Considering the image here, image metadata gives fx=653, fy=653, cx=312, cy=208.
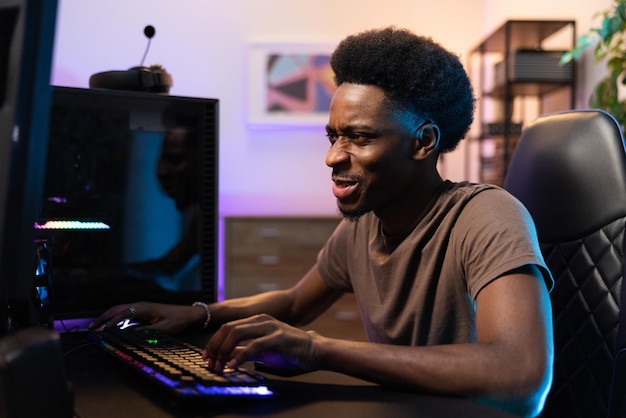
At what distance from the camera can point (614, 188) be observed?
1.27m

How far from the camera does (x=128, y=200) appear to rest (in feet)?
4.78

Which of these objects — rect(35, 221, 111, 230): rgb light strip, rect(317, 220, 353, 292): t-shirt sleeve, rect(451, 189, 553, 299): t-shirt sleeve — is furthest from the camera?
rect(317, 220, 353, 292): t-shirt sleeve

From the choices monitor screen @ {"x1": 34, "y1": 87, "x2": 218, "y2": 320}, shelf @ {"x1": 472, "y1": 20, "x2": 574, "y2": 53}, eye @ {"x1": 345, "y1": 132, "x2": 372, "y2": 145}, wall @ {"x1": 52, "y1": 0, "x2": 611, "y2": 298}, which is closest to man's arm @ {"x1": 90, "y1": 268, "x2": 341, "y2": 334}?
monitor screen @ {"x1": 34, "y1": 87, "x2": 218, "y2": 320}

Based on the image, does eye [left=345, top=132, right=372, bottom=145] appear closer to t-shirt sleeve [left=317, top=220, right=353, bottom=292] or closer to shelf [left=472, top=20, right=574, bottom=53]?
t-shirt sleeve [left=317, top=220, right=353, bottom=292]

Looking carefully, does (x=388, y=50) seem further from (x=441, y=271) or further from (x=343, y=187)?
(x=441, y=271)

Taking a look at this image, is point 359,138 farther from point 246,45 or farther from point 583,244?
point 246,45

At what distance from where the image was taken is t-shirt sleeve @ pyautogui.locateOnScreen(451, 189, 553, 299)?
102cm

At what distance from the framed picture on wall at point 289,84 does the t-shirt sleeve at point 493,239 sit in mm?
3293

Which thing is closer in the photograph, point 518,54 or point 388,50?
point 388,50

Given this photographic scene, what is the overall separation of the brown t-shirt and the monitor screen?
0.43m

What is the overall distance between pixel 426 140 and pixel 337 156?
19 cm

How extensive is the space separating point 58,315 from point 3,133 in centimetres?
98

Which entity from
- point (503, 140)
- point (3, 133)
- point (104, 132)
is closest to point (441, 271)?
point (104, 132)

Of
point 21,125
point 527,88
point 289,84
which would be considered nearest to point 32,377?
point 21,125
